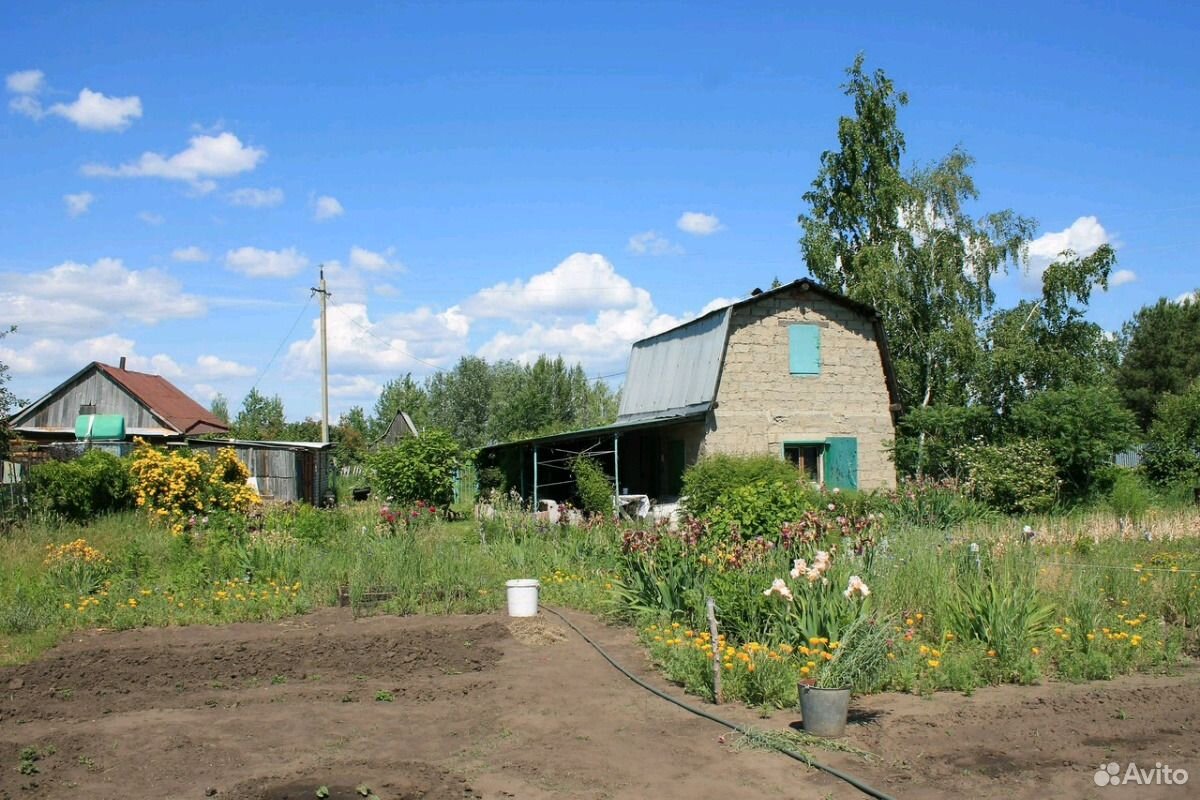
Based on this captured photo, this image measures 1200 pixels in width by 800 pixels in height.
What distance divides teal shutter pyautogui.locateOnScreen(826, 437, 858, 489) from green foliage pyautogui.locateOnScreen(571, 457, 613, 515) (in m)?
5.13

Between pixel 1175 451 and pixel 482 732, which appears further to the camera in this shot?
pixel 1175 451

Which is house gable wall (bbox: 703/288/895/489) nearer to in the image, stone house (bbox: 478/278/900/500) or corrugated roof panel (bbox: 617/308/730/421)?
stone house (bbox: 478/278/900/500)

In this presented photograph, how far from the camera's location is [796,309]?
23906mm

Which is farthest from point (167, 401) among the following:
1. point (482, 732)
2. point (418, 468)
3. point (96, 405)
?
point (482, 732)

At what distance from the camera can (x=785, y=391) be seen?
77.6ft

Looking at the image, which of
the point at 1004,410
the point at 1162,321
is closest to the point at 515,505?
the point at 1004,410

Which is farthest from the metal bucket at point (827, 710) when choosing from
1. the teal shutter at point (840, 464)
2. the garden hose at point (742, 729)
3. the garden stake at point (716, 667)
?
the teal shutter at point (840, 464)

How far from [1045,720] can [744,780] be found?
2396 mm

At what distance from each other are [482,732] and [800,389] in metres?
17.8

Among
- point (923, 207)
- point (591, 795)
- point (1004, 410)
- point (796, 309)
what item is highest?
point (923, 207)

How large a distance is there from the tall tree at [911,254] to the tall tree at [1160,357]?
2214 centimetres

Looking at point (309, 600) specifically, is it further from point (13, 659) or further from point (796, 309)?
point (796, 309)

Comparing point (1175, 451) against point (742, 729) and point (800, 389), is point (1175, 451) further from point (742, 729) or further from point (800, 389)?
point (742, 729)

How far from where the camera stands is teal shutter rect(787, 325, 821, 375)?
78.1 feet
